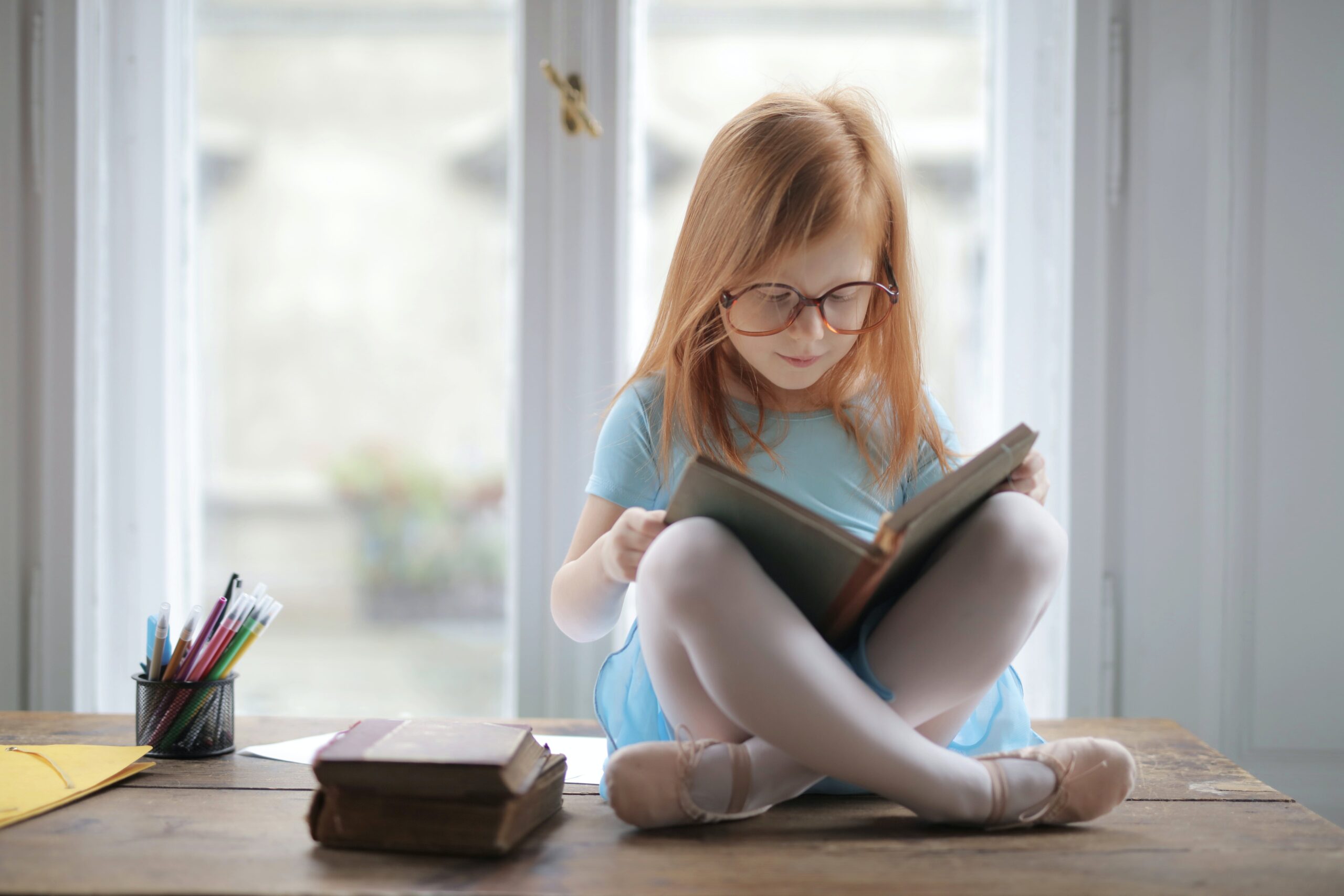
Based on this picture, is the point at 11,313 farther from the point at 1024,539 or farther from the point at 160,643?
the point at 1024,539

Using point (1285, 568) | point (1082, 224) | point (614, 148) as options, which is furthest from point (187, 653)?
point (1285, 568)

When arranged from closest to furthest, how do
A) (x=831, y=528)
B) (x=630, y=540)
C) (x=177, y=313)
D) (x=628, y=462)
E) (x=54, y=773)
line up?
(x=831, y=528), (x=630, y=540), (x=54, y=773), (x=628, y=462), (x=177, y=313)

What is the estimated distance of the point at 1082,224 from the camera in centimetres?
158

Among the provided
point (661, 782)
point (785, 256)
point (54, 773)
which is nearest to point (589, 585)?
point (661, 782)

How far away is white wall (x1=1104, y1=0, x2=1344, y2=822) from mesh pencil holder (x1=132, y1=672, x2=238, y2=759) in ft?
4.28

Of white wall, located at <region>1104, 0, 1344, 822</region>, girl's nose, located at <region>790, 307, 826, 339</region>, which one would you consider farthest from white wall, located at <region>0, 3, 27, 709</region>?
white wall, located at <region>1104, 0, 1344, 822</region>

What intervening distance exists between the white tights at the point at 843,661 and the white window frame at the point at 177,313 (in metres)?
0.80

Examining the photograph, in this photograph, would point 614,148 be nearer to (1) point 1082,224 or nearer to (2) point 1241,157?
(1) point 1082,224

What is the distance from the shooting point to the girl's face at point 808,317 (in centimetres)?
95

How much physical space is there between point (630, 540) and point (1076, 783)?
1.35 ft

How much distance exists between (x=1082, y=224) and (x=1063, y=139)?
0.15 meters

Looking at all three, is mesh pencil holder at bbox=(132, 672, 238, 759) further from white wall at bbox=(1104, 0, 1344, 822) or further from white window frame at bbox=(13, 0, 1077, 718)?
white wall at bbox=(1104, 0, 1344, 822)

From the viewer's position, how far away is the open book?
750mm

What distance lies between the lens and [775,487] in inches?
41.9
